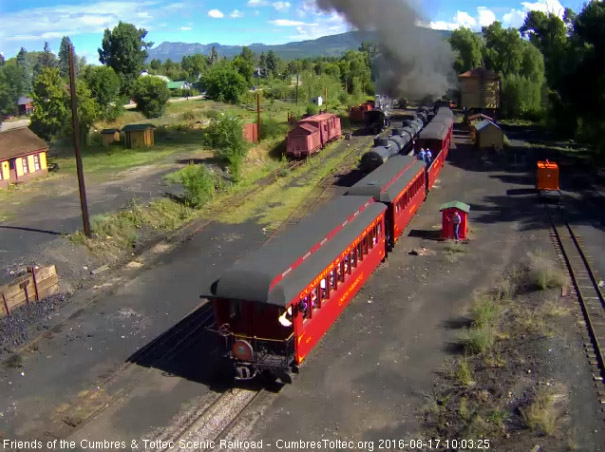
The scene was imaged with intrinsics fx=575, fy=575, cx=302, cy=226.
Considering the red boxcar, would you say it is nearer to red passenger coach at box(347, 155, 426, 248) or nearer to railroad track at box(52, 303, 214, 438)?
red passenger coach at box(347, 155, 426, 248)

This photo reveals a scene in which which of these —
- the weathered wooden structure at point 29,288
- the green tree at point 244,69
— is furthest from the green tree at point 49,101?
Result: the green tree at point 244,69

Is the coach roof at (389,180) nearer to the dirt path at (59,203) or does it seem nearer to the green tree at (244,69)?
the dirt path at (59,203)

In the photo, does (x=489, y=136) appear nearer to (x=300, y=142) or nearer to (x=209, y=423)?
(x=300, y=142)

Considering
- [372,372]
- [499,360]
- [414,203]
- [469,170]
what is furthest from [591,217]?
[372,372]

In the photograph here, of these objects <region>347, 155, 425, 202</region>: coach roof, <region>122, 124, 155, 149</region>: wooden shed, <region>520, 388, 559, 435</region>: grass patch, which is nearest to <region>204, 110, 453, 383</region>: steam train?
<region>347, 155, 425, 202</region>: coach roof

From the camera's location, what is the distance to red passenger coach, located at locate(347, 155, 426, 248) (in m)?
19.9

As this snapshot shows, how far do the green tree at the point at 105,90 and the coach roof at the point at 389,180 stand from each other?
38.9m

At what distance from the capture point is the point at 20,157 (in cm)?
3247

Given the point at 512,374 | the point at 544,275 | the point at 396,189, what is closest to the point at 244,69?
the point at 396,189

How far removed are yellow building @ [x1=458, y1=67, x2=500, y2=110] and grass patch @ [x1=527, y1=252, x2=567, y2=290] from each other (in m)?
49.2

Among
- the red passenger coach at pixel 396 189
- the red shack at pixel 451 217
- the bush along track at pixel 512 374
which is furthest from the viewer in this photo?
the red shack at pixel 451 217

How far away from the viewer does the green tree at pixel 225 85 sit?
74.4m

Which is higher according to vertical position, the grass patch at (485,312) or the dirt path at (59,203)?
the dirt path at (59,203)

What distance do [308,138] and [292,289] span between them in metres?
29.1
